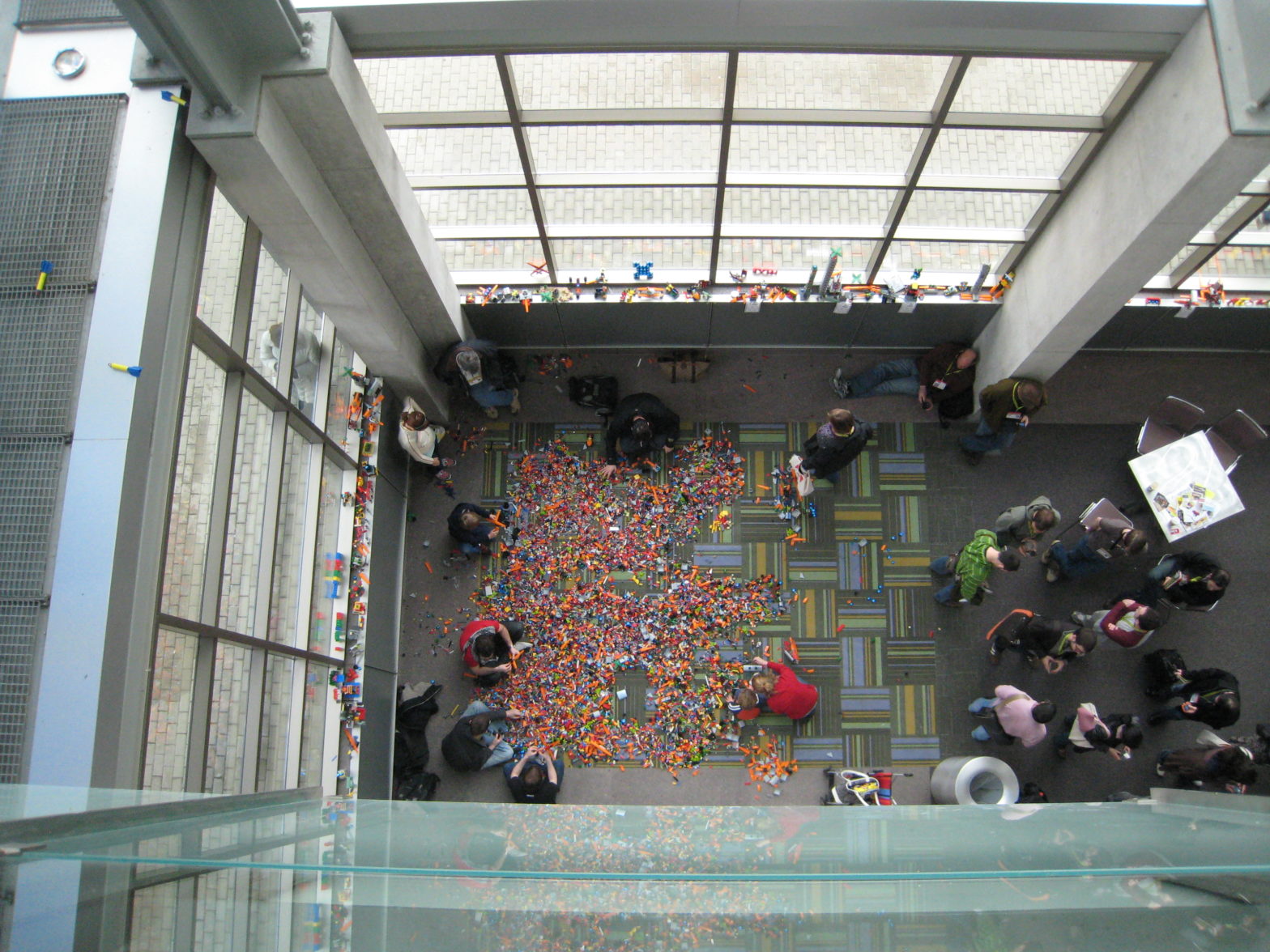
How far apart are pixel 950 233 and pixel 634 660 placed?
4.66m

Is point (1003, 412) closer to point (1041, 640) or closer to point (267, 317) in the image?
point (1041, 640)

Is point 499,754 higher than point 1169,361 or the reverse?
the reverse

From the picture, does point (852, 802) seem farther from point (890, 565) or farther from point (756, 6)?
point (756, 6)

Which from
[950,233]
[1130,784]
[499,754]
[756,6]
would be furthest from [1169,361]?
[499,754]

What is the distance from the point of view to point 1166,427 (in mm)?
8180

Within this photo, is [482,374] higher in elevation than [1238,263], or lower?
lower

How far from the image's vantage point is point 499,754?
7734 millimetres

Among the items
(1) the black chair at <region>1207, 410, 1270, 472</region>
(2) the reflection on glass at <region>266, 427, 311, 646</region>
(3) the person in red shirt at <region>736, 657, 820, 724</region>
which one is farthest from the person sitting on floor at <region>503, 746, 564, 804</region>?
(1) the black chair at <region>1207, 410, 1270, 472</region>

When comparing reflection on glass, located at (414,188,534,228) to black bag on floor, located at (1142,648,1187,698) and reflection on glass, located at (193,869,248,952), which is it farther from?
black bag on floor, located at (1142,648,1187,698)

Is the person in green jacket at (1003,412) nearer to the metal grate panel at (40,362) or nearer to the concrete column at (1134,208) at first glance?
the concrete column at (1134,208)

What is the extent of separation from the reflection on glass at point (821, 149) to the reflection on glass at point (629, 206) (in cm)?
51

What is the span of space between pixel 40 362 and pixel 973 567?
6999mm

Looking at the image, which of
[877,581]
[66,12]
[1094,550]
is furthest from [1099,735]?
[66,12]

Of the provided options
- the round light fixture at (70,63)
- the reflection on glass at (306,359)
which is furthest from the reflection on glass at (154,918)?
the round light fixture at (70,63)
